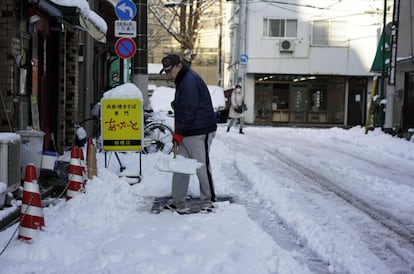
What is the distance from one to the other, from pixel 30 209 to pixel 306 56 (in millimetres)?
27548

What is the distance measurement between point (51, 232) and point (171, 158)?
1735mm

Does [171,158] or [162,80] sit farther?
[162,80]

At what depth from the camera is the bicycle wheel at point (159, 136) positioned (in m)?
11.7

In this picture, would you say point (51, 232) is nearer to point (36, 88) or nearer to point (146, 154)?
point (36, 88)

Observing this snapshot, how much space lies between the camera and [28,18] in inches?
333

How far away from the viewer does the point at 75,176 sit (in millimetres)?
6918

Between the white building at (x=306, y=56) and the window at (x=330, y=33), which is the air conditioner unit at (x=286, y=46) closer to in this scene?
the white building at (x=306, y=56)

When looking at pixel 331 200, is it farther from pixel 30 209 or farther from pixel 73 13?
pixel 73 13

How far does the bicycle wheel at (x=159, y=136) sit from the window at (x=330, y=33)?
70.5 ft

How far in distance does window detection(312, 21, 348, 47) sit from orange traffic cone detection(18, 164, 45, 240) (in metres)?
28.0

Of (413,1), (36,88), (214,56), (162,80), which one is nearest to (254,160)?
(36,88)

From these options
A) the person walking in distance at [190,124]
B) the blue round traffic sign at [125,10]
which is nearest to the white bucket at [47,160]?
the person walking in distance at [190,124]

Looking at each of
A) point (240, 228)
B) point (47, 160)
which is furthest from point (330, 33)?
point (240, 228)

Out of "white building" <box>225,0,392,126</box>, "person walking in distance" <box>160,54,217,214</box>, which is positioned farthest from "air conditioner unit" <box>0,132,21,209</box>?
"white building" <box>225,0,392,126</box>
